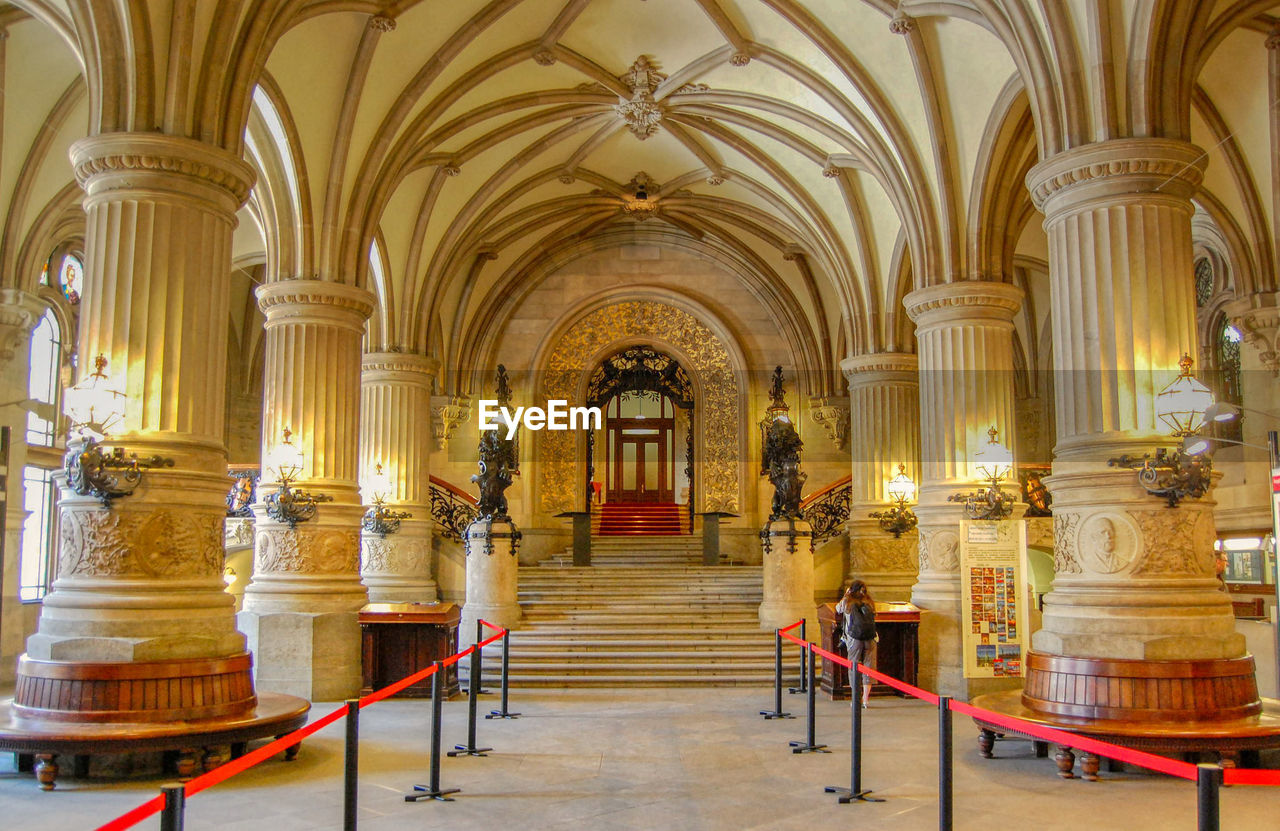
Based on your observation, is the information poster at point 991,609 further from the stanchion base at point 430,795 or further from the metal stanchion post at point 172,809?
the metal stanchion post at point 172,809

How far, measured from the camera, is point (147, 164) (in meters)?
8.30

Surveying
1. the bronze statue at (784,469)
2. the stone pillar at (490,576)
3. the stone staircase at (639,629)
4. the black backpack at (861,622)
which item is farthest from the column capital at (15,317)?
the black backpack at (861,622)

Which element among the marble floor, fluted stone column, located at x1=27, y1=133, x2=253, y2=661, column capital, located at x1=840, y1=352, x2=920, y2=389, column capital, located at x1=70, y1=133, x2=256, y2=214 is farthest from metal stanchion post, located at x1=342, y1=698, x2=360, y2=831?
column capital, located at x1=840, y1=352, x2=920, y2=389

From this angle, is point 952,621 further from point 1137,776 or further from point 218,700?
→ point 218,700

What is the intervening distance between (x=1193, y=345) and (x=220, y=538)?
765 centimetres

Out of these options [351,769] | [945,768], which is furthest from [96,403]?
[945,768]

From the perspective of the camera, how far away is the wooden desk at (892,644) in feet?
41.2

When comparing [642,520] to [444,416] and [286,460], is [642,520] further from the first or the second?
[286,460]

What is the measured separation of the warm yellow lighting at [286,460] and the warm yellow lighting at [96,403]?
3.93 meters

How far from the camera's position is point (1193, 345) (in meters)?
8.44

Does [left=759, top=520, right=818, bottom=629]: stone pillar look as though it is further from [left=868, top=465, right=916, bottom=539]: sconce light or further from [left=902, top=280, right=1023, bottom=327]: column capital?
[left=902, top=280, right=1023, bottom=327]: column capital

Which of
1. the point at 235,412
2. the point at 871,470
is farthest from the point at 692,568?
the point at 235,412

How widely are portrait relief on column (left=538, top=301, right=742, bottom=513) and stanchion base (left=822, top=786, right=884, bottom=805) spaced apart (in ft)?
50.3

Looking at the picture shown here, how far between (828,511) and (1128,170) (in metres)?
11.4
